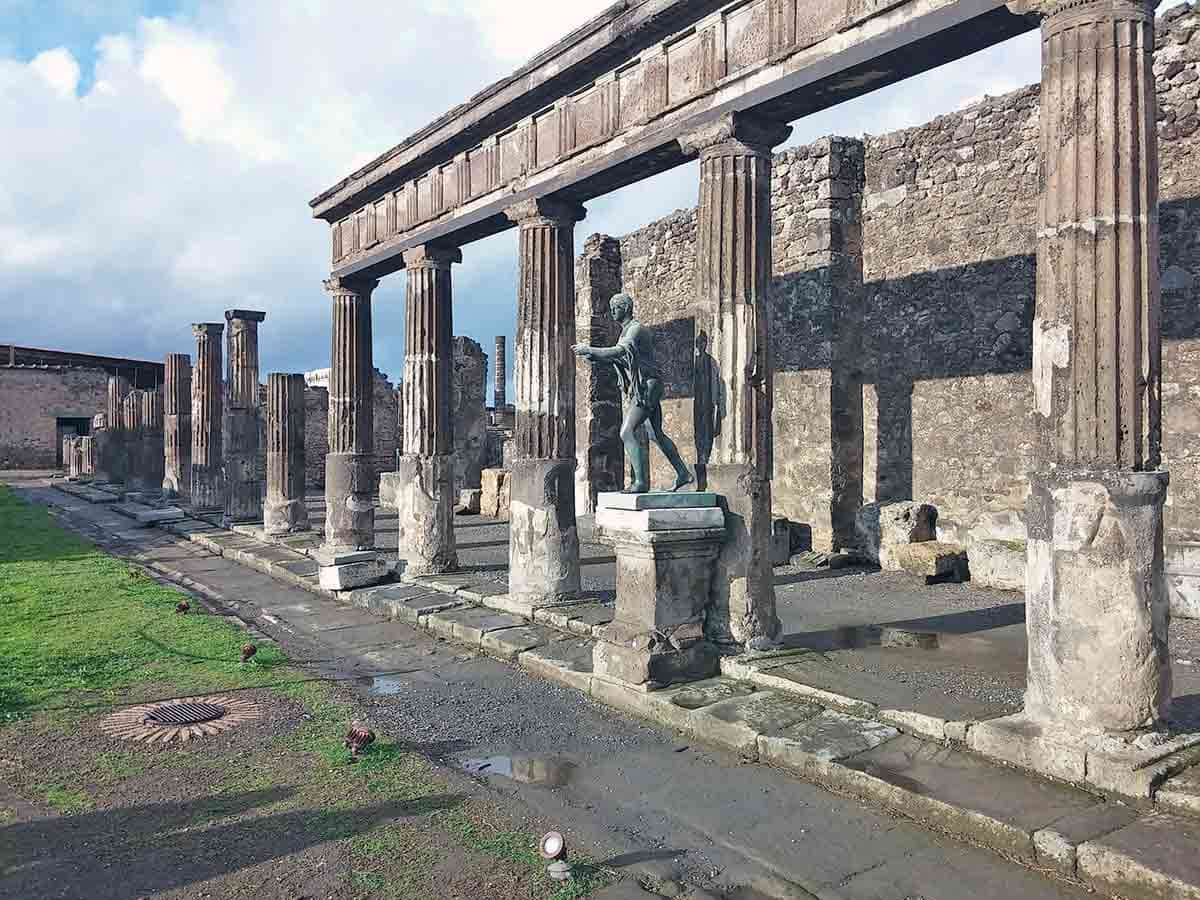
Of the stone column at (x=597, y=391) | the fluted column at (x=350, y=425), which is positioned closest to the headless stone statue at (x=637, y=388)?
the fluted column at (x=350, y=425)

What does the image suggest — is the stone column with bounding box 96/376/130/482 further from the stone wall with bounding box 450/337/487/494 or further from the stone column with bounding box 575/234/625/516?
the stone column with bounding box 575/234/625/516

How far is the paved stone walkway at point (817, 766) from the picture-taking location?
11.9 ft

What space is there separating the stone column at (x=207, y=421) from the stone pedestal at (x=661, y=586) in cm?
1580

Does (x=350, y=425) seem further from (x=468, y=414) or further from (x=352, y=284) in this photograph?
(x=468, y=414)

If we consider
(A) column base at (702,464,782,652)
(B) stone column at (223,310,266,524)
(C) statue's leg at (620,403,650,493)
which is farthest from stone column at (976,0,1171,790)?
(B) stone column at (223,310,266,524)

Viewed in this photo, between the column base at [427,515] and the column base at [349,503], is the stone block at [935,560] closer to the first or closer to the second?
the column base at [427,515]

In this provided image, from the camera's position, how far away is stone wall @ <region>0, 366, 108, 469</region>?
37.7m

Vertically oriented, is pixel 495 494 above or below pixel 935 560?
above

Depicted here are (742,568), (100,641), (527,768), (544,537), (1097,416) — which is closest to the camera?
(1097,416)

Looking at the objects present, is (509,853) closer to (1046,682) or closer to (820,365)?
(1046,682)

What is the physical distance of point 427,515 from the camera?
11.0 metres

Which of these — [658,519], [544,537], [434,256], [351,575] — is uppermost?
[434,256]

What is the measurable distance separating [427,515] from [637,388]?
4.83 metres

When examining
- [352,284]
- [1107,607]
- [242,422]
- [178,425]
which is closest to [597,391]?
[352,284]
